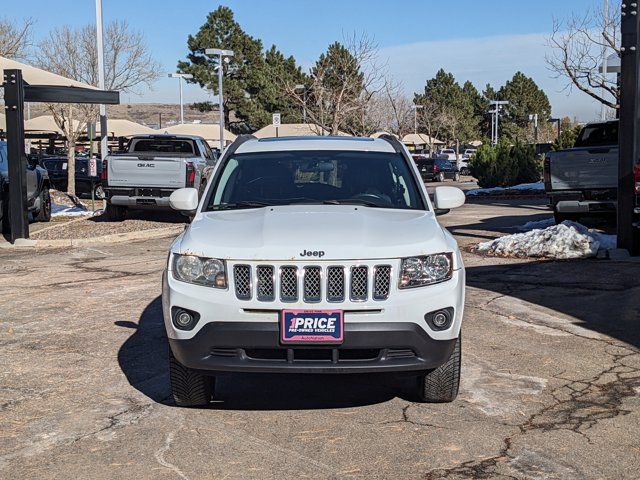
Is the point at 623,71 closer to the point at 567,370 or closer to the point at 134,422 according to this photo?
the point at 567,370

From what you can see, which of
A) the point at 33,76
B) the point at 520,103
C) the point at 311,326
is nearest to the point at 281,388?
the point at 311,326

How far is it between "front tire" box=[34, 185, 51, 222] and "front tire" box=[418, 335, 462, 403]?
15979mm

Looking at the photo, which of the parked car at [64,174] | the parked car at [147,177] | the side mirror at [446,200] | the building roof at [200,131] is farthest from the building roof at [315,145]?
the building roof at [200,131]

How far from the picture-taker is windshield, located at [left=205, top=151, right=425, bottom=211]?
6117mm

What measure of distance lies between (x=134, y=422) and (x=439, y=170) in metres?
42.3

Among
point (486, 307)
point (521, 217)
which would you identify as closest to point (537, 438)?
point (486, 307)

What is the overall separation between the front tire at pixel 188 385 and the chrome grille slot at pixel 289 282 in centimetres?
82

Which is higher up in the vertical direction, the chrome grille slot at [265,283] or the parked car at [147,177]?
the parked car at [147,177]

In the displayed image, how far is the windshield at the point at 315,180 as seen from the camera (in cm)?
612

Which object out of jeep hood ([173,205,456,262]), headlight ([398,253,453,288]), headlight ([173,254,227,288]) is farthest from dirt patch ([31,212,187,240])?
headlight ([398,253,453,288])

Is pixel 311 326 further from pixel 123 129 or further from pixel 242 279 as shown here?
pixel 123 129

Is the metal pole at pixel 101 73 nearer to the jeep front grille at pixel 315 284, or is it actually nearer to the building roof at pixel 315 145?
the building roof at pixel 315 145

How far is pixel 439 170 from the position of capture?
46.6 m

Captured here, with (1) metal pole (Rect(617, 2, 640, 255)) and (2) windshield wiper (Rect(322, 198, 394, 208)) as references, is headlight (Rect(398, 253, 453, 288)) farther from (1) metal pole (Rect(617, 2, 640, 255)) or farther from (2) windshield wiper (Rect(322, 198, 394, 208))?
(1) metal pole (Rect(617, 2, 640, 255))
